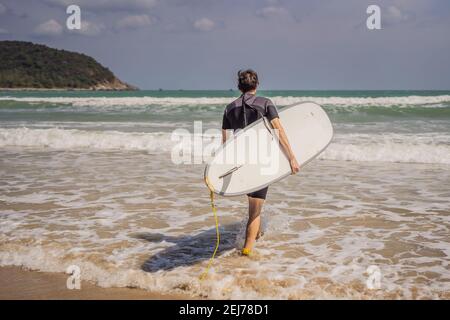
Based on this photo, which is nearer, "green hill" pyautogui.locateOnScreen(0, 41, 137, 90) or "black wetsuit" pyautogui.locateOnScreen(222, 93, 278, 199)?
"black wetsuit" pyautogui.locateOnScreen(222, 93, 278, 199)

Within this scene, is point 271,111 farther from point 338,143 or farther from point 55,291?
point 338,143

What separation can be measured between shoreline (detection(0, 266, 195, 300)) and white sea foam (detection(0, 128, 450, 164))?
7510 millimetres

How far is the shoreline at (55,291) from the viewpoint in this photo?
3.23 meters

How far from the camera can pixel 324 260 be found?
3891mm

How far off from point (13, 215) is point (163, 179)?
2.73 metres

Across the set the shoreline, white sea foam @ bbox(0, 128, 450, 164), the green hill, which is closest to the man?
the shoreline

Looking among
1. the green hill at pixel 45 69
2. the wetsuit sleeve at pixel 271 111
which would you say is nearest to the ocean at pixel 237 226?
the wetsuit sleeve at pixel 271 111

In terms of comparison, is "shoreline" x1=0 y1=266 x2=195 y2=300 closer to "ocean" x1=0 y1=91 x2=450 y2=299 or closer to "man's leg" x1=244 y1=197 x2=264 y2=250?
"ocean" x1=0 y1=91 x2=450 y2=299

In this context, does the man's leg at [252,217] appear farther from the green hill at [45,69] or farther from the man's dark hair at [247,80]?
the green hill at [45,69]

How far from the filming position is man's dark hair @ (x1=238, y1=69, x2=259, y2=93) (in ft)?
12.2

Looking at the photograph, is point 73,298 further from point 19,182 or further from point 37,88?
point 37,88

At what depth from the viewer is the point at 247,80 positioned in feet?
12.2

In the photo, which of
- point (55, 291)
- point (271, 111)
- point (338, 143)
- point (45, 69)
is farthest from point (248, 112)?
point (45, 69)

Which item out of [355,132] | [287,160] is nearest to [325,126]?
[287,160]
